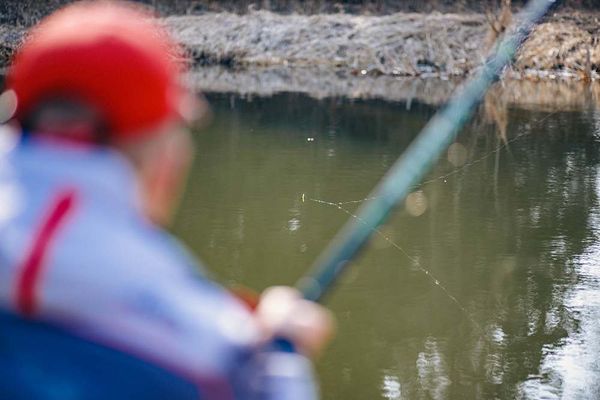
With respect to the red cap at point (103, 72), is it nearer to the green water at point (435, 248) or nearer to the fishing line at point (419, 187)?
the fishing line at point (419, 187)

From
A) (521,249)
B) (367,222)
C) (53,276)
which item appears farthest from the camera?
(521,249)

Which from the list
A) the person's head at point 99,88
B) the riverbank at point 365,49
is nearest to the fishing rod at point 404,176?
the person's head at point 99,88

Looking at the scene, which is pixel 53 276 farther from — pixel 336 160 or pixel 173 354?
pixel 336 160

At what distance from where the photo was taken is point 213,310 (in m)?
0.77

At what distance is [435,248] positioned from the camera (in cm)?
581

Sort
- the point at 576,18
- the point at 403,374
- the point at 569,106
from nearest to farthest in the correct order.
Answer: the point at 403,374 < the point at 569,106 < the point at 576,18

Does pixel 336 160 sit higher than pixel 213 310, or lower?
lower

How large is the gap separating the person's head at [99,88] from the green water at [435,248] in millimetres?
3234

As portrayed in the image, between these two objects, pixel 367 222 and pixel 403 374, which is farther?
pixel 403 374

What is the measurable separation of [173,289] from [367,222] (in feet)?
1.46

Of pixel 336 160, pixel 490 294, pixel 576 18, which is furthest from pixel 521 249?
pixel 576 18

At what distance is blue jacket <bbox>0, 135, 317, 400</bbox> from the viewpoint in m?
0.74

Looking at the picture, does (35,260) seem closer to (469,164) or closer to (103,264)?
(103,264)

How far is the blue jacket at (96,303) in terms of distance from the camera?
743mm
